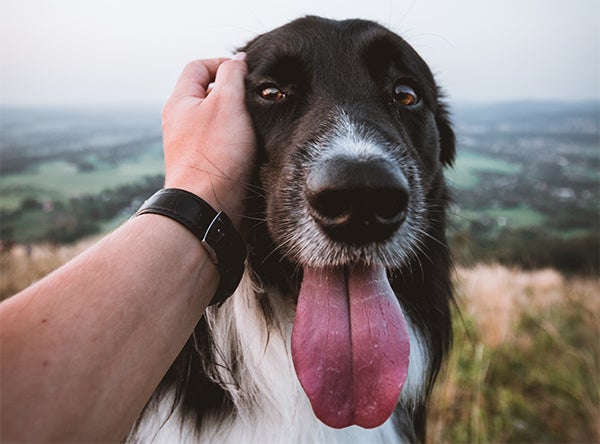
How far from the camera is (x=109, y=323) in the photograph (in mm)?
1455

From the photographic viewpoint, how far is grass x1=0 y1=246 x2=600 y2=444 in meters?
4.39

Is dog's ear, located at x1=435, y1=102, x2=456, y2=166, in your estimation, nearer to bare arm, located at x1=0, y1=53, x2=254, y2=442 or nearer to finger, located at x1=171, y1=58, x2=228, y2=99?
finger, located at x1=171, y1=58, x2=228, y2=99

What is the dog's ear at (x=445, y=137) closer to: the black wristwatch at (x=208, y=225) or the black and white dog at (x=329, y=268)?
the black and white dog at (x=329, y=268)

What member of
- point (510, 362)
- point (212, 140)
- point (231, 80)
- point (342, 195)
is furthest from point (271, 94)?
point (510, 362)

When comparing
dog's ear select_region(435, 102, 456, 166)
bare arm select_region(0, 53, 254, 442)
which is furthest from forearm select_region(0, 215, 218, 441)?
dog's ear select_region(435, 102, 456, 166)

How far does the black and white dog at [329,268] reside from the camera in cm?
193

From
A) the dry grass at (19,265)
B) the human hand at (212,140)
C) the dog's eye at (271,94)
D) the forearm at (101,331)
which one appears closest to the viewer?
the forearm at (101,331)

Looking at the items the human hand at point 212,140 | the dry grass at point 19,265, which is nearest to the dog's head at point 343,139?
the human hand at point 212,140

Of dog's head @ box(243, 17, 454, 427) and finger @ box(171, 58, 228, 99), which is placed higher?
finger @ box(171, 58, 228, 99)

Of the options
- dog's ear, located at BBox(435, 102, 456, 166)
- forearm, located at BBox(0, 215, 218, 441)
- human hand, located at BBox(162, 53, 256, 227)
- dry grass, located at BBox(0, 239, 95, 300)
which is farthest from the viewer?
dry grass, located at BBox(0, 239, 95, 300)

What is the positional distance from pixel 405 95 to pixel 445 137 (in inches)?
30.2

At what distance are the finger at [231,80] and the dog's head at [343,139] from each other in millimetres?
79

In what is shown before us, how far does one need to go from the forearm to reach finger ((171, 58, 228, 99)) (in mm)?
826

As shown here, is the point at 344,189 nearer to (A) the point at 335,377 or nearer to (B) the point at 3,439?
(A) the point at 335,377
